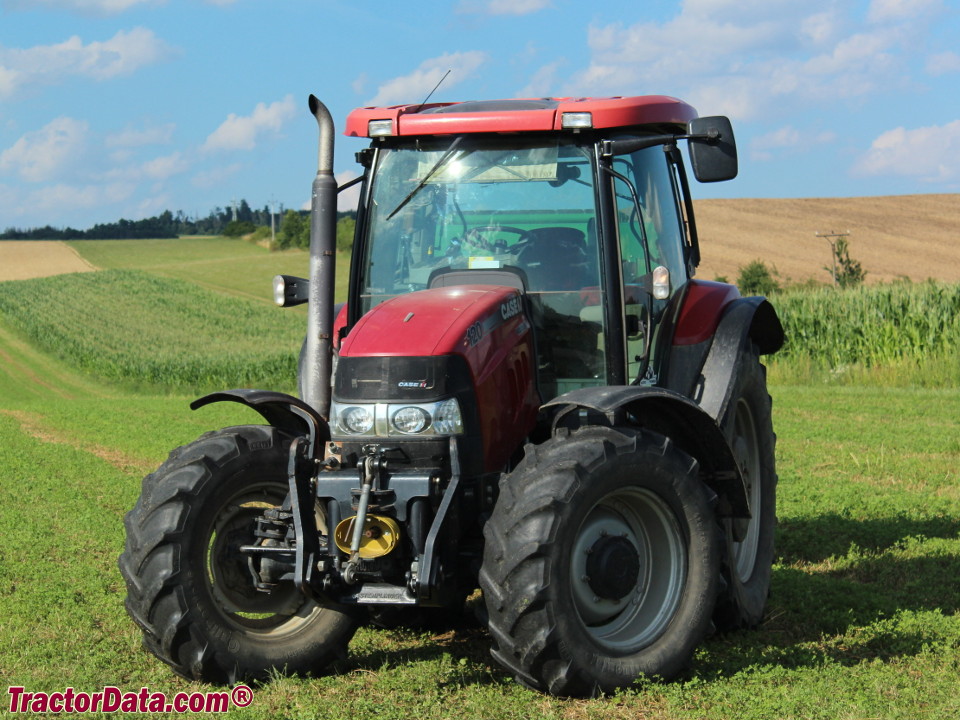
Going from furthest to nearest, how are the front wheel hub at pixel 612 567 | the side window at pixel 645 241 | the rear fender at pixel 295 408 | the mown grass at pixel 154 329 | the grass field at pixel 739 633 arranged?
the mown grass at pixel 154 329, the side window at pixel 645 241, the rear fender at pixel 295 408, the front wheel hub at pixel 612 567, the grass field at pixel 739 633

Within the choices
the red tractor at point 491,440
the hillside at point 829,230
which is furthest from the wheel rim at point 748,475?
the hillside at point 829,230

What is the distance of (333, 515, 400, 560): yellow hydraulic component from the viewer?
439cm

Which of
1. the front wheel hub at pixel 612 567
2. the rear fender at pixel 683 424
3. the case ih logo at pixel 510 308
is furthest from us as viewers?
the case ih logo at pixel 510 308

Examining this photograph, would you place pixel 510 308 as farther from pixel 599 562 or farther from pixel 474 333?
pixel 599 562

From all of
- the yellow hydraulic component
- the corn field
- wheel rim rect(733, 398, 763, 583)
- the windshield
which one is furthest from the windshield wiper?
the corn field

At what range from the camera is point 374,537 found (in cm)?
444

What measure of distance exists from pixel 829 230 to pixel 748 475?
39957 millimetres

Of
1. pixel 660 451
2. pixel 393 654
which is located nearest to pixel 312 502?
pixel 393 654

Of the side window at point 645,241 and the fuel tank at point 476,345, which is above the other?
the side window at point 645,241

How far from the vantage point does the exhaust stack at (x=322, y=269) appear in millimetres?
5180

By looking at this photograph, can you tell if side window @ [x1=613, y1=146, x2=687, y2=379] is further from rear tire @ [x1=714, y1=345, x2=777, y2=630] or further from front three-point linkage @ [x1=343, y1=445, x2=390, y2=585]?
front three-point linkage @ [x1=343, y1=445, x2=390, y2=585]

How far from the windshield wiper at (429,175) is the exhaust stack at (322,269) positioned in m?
0.32

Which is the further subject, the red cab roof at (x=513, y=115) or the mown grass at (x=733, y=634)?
the red cab roof at (x=513, y=115)

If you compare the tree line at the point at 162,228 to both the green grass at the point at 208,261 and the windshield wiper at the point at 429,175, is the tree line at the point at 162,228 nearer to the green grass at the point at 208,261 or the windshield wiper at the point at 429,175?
the green grass at the point at 208,261
